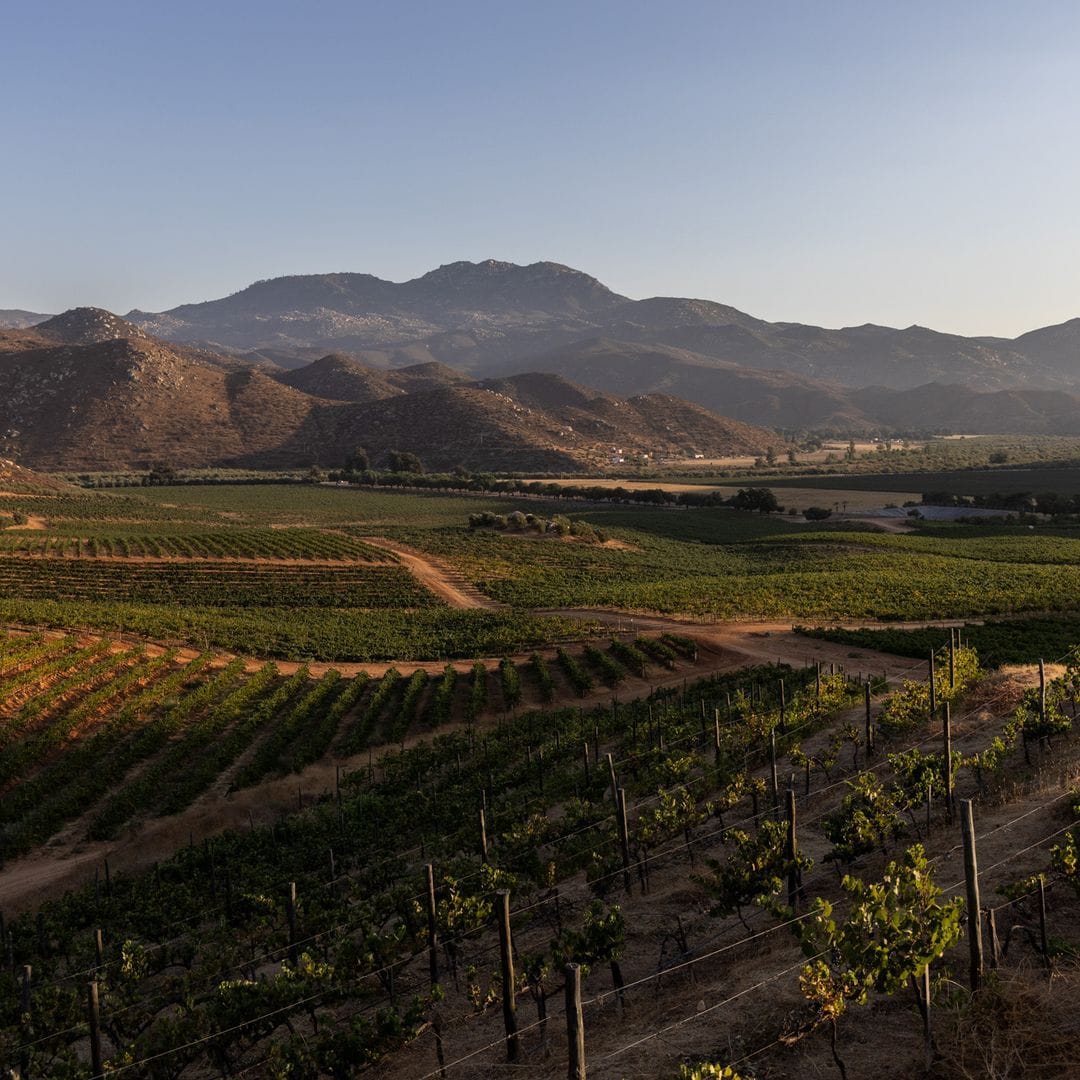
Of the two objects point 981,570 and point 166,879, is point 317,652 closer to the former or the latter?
point 166,879

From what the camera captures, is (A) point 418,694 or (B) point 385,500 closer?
(A) point 418,694

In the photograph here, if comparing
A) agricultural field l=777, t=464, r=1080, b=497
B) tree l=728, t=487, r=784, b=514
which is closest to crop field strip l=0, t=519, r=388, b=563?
tree l=728, t=487, r=784, b=514

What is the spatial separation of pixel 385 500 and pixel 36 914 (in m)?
130

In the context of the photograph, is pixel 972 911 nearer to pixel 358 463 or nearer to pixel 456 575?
pixel 456 575

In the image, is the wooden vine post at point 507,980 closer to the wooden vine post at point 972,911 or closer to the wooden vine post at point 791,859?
the wooden vine post at point 791,859

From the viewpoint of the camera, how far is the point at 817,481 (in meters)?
180

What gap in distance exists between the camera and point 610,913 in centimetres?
1310

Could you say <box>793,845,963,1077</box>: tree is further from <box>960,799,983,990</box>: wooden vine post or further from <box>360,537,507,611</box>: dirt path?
<box>360,537,507,611</box>: dirt path

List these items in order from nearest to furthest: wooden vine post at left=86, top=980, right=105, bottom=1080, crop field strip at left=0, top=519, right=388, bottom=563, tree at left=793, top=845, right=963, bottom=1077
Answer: tree at left=793, top=845, right=963, bottom=1077, wooden vine post at left=86, top=980, right=105, bottom=1080, crop field strip at left=0, top=519, right=388, bottom=563

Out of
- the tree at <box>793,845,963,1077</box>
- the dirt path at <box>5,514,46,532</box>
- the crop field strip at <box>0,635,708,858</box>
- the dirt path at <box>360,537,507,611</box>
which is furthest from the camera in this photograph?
the dirt path at <box>5,514,46,532</box>

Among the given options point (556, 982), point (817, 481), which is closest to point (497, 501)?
point (817, 481)

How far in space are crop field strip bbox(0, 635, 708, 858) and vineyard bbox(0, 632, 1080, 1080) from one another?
69cm

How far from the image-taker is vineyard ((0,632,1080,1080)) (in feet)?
34.7

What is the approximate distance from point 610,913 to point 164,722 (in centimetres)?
2694
